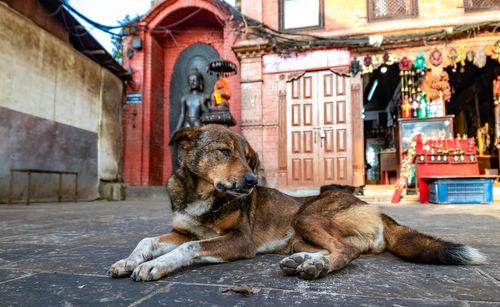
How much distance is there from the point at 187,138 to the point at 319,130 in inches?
312

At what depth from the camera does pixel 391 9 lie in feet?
31.4

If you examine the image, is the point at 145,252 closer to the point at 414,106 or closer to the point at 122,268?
the point at 122,268

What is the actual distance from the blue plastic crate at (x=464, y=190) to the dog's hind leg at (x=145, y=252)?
6900 mm

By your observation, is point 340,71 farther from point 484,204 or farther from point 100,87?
point 100,87

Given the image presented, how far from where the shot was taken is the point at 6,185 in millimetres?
7016

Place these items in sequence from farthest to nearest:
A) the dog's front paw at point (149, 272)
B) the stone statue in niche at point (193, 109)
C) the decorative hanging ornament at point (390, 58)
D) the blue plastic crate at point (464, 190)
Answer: the stone statue in niche at point (193, 109)
the decorative hanging ornament at point (390, 58)
the blue plastic crate at point (464, 190)
the dog's front paw at point (149, 272)

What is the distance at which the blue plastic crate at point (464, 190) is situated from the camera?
22.8 feet

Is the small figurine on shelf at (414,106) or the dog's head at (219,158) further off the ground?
the small figurine on shelf at (414,106)

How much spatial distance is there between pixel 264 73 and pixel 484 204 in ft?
22.9

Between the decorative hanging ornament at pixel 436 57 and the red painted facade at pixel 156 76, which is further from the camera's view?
the red painted facade at pixel 156 76

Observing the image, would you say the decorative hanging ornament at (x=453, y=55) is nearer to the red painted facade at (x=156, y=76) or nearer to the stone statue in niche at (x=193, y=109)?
the red painted facade at (x=156, y=76)

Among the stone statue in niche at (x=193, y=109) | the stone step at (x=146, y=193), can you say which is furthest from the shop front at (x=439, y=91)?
the stone step at (x=146, y=193)

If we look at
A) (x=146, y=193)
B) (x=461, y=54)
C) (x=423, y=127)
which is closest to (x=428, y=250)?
(x=423, y=127)

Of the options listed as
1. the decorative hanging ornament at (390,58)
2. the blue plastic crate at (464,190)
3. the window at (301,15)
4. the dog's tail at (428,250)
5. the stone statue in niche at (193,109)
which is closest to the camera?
the dog's tail at (428,250)
